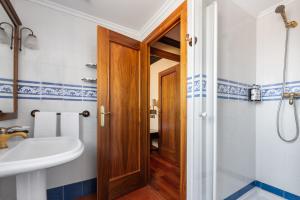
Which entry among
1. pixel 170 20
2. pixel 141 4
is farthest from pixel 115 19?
pixel 170 20

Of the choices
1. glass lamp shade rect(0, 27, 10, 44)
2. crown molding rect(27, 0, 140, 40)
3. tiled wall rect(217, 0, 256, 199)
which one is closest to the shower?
tiled wall rect(217, 0, 256, 199)

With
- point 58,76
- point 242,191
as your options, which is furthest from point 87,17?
point 242,191

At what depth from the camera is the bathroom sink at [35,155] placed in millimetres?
585

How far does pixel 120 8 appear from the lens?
1.49 metres

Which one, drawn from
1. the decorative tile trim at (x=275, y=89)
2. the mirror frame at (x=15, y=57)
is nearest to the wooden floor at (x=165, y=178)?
the decorative tile trim at (x=275, y=89)

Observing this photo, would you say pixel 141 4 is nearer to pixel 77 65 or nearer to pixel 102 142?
pixel 77 65

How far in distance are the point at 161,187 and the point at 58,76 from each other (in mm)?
1801

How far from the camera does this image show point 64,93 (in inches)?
57.6

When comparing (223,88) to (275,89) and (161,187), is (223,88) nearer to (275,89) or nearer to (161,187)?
(275,89)

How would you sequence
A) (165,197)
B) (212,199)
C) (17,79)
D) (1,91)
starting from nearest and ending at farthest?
(212,199) → (1,91) → (17,79) → (165,197)

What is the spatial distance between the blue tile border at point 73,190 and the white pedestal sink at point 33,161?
27.7 inches

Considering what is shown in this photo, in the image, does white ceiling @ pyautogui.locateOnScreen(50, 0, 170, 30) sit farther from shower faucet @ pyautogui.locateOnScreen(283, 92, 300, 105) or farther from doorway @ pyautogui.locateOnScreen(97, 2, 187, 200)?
shower faucet @ pyautogui.locateOnScreen(283, 92, 300, 105)

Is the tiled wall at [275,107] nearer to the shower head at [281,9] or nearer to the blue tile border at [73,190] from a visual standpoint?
the shower head at [281,9]

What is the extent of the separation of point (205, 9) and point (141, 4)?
2.66 feet
